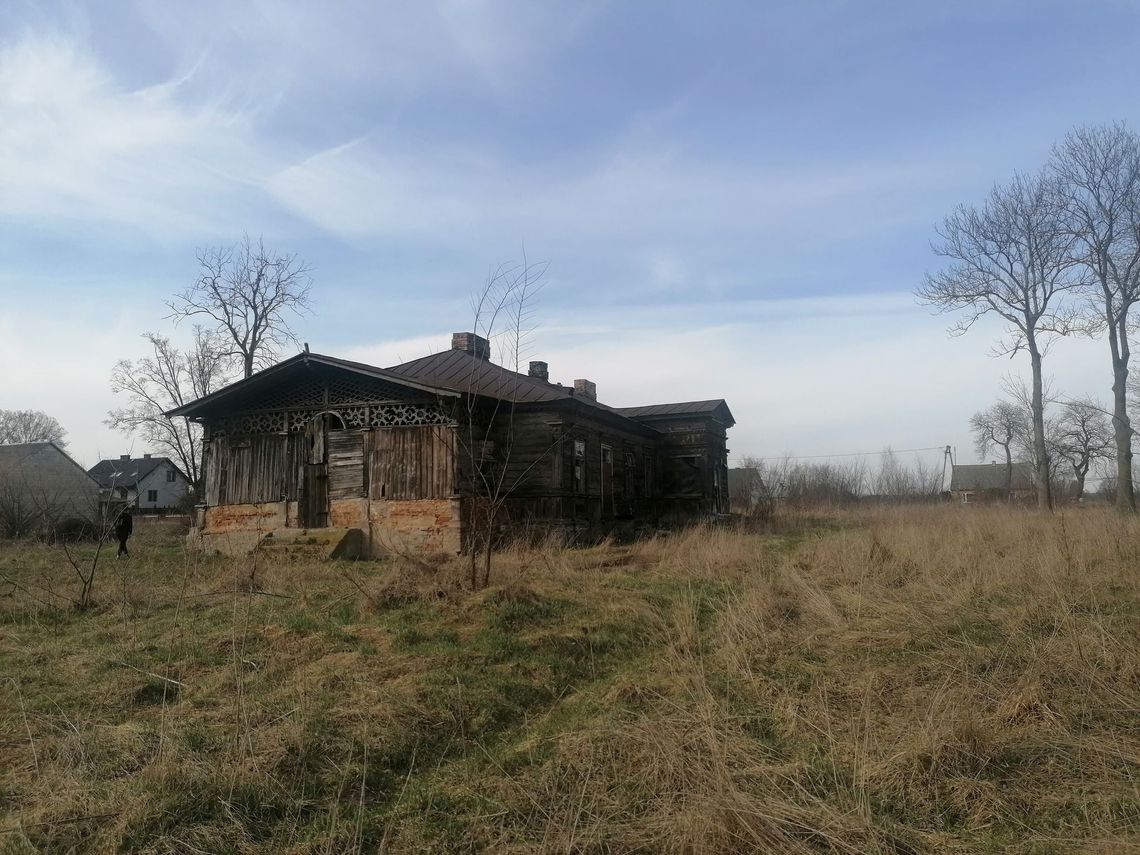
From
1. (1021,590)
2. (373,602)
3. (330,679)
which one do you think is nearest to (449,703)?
(330,679)

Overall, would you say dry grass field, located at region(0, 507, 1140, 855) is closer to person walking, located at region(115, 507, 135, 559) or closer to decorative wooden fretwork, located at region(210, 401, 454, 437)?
decorative wooden fretwork, located at region(210, 401, 454, 437)

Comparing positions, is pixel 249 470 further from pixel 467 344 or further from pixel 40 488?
pixel 40 488

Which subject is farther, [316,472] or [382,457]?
[316,472]

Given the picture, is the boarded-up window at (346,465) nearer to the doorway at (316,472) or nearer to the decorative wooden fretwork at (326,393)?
the doorway at (316,472)

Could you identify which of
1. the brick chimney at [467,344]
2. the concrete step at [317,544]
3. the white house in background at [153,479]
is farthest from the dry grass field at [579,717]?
the white house in background at [153,479]

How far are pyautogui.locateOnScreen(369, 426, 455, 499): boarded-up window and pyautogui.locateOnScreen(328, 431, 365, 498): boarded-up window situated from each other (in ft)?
1.15

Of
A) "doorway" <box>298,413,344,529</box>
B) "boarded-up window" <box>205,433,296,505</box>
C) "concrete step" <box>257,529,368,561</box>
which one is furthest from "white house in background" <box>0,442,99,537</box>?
"concrete step" <box>257,529,368,561</box>

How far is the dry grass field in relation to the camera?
3871 millimetres

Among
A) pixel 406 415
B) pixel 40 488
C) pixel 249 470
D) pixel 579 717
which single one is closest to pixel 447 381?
pixel 406 415

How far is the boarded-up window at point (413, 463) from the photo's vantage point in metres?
16.0

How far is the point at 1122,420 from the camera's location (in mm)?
22500

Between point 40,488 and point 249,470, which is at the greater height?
point 249,470

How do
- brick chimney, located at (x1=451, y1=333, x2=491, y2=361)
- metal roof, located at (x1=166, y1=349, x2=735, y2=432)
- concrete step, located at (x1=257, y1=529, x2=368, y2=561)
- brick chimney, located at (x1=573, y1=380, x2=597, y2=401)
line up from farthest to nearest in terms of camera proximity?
brick chimney, located at (x1=573, y1=380, x2=597, y2=401) < brick chimney, located at (x1=451, y1=333, x2=491, y2=361) < metal roof, located at (x1=166, y1=349, x2=735, y2=432) < concrete step, located at (x1=257, y1=529, x2=368, y2=561)

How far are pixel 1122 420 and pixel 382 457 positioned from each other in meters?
21.1
